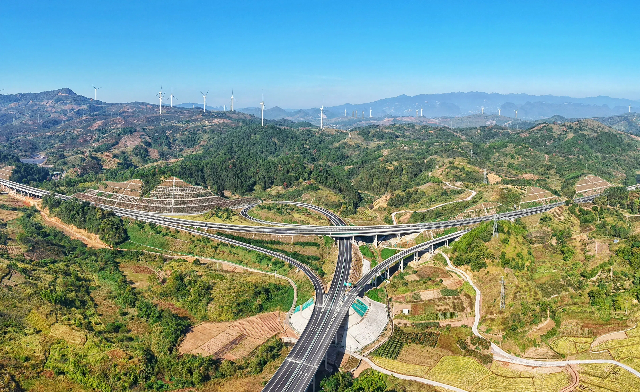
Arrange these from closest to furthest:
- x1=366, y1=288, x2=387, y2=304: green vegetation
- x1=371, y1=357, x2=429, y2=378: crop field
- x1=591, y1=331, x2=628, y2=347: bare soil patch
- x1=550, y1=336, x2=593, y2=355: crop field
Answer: x1=371, y1=357, x2=429, y2=378: crop field, x1=550, y1=336, x2=593, y2=355: crop field, x1=591, y1=331, x2=628, y2=347: bare soil patch, x1=366, y1=288, x2=387, y2=304: green vegetation

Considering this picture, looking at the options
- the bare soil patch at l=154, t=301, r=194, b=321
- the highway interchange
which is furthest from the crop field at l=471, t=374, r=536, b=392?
the bare soil patch at l=154, t=301, r=194, b=321

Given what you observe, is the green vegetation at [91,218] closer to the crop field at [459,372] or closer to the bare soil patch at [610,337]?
the crop field at [459,372]

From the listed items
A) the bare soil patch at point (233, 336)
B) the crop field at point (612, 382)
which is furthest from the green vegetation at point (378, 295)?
the crop field at point (612, 382)

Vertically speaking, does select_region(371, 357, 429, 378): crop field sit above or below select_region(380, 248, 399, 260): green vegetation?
below

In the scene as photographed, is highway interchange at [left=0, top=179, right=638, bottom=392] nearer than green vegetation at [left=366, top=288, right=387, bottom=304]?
Yes

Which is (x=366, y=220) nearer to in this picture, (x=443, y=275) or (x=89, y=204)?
(x=443, y=275)

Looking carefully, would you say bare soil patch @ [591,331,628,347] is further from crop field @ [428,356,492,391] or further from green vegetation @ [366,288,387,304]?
green vegetation @ [366,288,387,304]

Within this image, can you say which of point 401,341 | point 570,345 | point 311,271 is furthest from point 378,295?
point 570,345

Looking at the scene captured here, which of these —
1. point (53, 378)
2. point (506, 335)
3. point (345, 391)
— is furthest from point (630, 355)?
point (53, 378)
